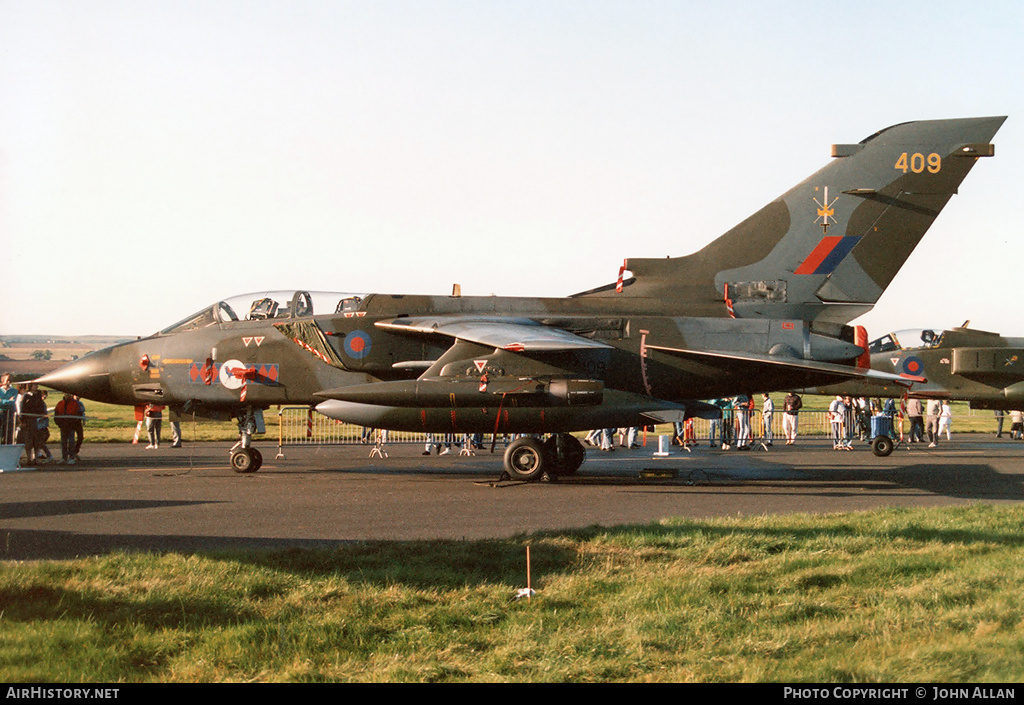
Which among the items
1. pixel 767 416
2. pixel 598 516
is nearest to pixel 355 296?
pixel 598 516

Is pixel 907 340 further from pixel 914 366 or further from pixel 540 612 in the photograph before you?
pixel 540 612

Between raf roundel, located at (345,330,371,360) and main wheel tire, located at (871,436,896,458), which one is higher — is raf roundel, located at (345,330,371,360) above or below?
above

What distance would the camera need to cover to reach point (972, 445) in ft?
87.6

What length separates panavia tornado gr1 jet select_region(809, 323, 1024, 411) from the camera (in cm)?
2144

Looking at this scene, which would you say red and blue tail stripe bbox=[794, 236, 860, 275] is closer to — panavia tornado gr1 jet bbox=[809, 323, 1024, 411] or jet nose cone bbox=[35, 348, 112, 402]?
panavia tornado gr1 jet bbox=[809, 323, 1024, 411]

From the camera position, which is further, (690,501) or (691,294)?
(691,294)

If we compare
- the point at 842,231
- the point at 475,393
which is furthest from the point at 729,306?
the point at 475,393

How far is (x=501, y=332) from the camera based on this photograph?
14.3 m

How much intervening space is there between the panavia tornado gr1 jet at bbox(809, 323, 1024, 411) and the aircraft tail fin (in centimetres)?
556

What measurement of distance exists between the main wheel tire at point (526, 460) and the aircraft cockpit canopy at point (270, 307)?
4.07 meters

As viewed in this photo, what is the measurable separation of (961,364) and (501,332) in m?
13.6

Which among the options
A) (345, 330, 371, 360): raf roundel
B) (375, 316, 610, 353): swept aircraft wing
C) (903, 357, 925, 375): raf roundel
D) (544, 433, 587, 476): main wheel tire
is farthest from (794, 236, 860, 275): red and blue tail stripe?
(345, 330, 371, 360): raf roundel

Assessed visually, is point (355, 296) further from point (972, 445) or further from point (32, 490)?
point (972, 445)
